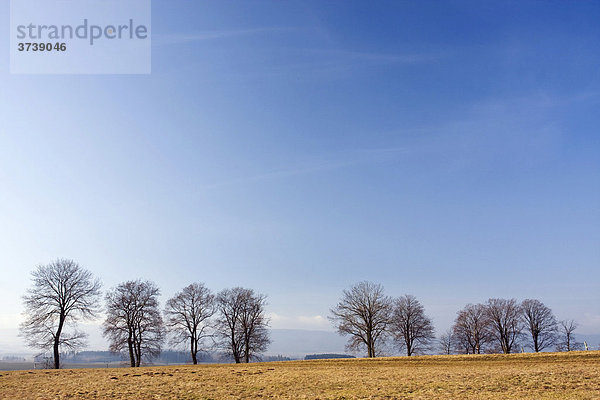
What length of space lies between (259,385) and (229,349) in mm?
50933

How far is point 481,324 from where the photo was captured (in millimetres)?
85438

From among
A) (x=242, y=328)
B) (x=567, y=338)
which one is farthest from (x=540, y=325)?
(x=242, y=328)

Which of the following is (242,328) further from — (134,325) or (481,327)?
(481,327)

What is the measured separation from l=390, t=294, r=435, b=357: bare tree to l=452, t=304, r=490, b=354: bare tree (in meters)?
10.1

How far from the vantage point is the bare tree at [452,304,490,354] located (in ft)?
278

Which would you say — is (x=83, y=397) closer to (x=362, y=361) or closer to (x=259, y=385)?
(x=259, y=385)

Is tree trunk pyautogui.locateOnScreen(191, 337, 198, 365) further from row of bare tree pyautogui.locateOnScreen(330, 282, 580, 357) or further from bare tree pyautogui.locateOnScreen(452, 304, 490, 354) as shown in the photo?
bare tree pyautogui.locateOnScreen(452, 304, 490, 354)

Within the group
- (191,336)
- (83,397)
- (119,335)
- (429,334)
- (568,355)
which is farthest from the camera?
(429,334)

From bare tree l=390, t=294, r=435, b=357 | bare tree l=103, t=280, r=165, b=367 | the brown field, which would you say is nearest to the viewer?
the brown field

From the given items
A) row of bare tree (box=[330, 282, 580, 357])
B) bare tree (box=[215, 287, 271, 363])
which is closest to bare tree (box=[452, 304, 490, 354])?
row of bare tree (box=[330, 282, 580, 357])

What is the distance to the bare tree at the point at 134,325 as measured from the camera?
191 ft

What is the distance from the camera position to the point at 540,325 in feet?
280

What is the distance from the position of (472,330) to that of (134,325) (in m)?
72.0

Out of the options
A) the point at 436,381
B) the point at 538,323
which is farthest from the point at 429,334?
the point at 436,381
